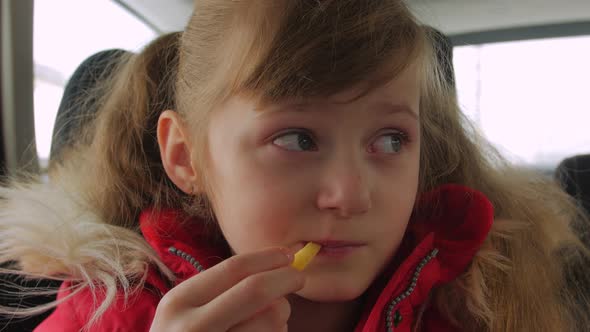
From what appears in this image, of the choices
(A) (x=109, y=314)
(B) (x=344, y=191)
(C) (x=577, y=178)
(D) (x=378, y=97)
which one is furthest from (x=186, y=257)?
(C) (x=577, y=178)

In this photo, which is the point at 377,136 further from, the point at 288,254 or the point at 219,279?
the point at 219,279

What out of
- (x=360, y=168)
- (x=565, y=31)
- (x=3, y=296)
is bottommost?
(x=3, y=296)

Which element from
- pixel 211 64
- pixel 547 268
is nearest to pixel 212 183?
pixel 211 64

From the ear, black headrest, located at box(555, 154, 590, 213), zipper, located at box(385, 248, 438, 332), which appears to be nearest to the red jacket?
zipper, located at box(385, 248, 438, 332)

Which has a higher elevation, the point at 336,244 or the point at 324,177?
the point at 324,177

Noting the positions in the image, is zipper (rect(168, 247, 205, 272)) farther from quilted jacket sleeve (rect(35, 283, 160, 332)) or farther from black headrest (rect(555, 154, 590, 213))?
black headrest (rect(555, 154, 590, 213))

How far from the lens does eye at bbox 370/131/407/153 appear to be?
0.83m

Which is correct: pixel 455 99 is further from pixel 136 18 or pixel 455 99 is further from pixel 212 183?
pixel 136 18

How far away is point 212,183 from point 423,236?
0.50 meters

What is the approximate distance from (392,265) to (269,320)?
18.0 inches

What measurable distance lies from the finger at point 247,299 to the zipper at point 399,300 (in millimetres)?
306

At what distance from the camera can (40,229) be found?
38.6 inches

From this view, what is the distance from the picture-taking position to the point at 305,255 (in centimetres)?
73

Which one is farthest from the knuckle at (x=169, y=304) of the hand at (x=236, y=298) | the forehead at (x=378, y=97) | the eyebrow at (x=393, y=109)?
the eyebrow at (x=393, y=109)
